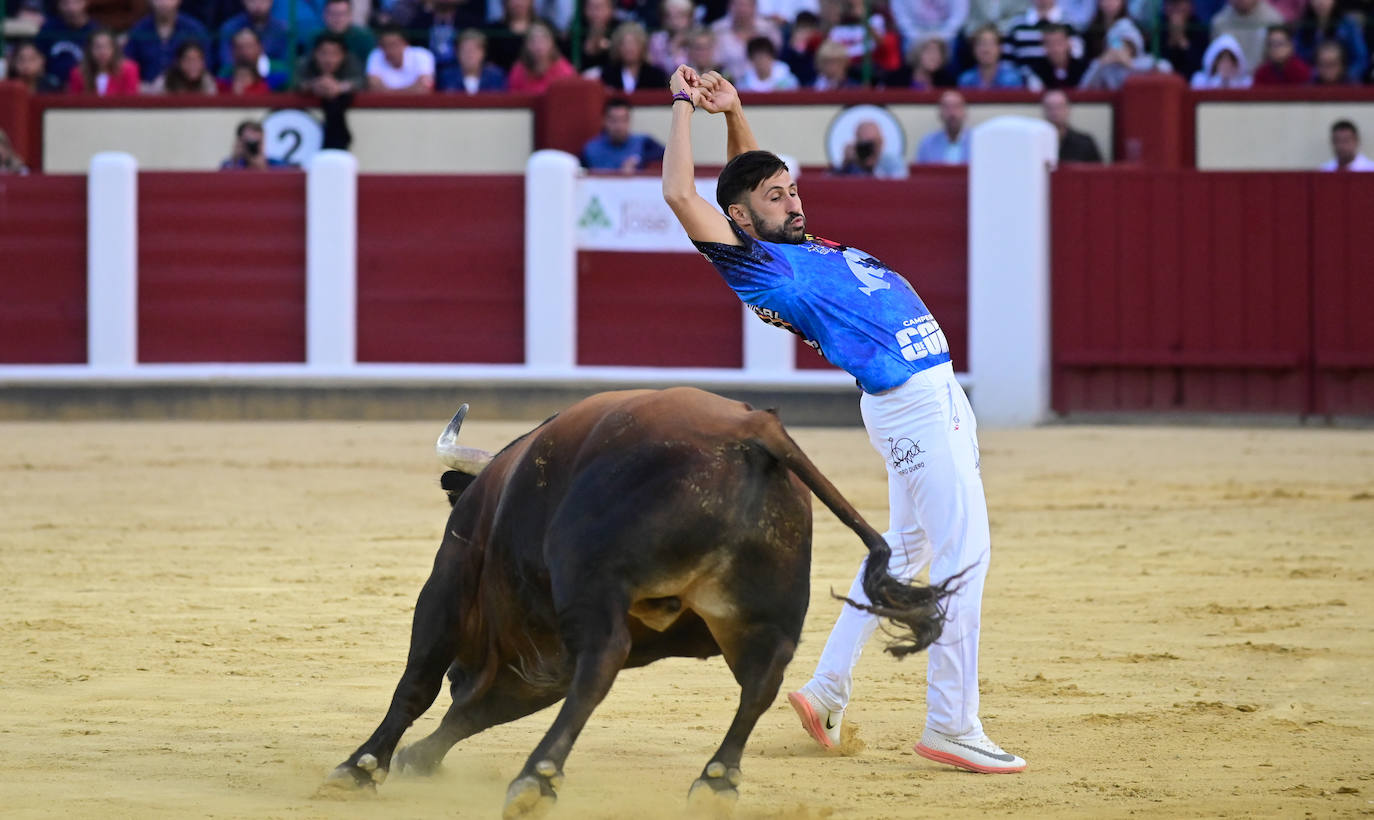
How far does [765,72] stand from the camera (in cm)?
1327

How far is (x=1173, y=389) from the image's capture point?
483 inches

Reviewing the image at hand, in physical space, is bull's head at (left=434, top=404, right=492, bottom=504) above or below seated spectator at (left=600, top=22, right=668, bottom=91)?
below

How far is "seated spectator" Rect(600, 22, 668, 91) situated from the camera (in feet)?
43.8

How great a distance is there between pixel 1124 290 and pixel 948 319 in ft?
3.65

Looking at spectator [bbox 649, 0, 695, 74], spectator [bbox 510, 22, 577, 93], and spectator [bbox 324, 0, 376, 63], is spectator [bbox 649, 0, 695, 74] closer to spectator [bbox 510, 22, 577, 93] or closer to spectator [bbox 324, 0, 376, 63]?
spectator [bbox 510, 22, 577, 93]

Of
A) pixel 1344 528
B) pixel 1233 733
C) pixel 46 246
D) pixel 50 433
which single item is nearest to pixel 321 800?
pixel 1233 733

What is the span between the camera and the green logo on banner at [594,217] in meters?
12.6

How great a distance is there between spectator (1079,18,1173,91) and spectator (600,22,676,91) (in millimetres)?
2906

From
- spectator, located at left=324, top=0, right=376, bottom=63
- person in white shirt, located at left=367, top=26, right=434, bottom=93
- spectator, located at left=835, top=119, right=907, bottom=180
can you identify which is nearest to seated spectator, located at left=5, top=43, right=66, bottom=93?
spectator, located at left=324, top=0, right=376, bottom=63

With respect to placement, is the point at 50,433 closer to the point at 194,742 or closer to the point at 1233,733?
the point at 194,742

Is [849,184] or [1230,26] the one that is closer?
[849,184]

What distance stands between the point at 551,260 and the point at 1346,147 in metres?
5.10

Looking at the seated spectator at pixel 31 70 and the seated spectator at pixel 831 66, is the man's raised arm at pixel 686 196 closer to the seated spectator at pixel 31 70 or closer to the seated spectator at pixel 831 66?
the seated spectator at pixel 831 66

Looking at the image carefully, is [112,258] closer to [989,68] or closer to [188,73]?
[188,73]
